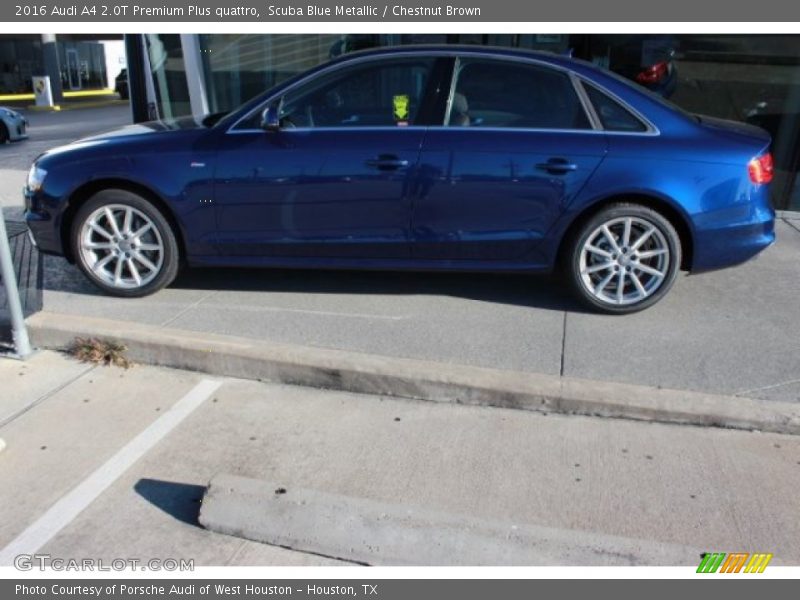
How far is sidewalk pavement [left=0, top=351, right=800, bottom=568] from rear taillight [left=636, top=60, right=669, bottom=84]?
5172mm

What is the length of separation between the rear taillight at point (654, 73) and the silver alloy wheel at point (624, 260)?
12.4 feet

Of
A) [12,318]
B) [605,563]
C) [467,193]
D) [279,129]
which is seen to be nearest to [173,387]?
[12,318]

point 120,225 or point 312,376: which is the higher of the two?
point 120,225

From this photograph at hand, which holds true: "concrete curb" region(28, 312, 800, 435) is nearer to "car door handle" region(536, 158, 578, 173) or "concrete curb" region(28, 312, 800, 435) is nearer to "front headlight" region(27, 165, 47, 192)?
"front headlight" region(27, 165, 47, 192)

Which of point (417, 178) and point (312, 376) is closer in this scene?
point (312, 376)

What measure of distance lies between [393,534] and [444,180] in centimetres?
240

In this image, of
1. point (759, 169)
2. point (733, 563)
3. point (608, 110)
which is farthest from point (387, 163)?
point (733, 563)

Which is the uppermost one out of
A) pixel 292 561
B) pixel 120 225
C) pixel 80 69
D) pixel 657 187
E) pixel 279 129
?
pixel 80 69

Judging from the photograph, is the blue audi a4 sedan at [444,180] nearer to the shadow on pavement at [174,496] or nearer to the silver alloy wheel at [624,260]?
the silver alloy wheel at [624,260]

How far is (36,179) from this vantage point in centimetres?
477

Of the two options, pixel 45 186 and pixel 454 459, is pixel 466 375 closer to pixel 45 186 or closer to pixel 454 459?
pixel 454 459

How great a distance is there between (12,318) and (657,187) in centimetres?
394

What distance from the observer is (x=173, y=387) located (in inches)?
155

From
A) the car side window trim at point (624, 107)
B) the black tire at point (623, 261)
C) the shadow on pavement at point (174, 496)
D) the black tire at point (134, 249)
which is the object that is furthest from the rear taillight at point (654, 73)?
the shadow on pavement at point (174, 496)
